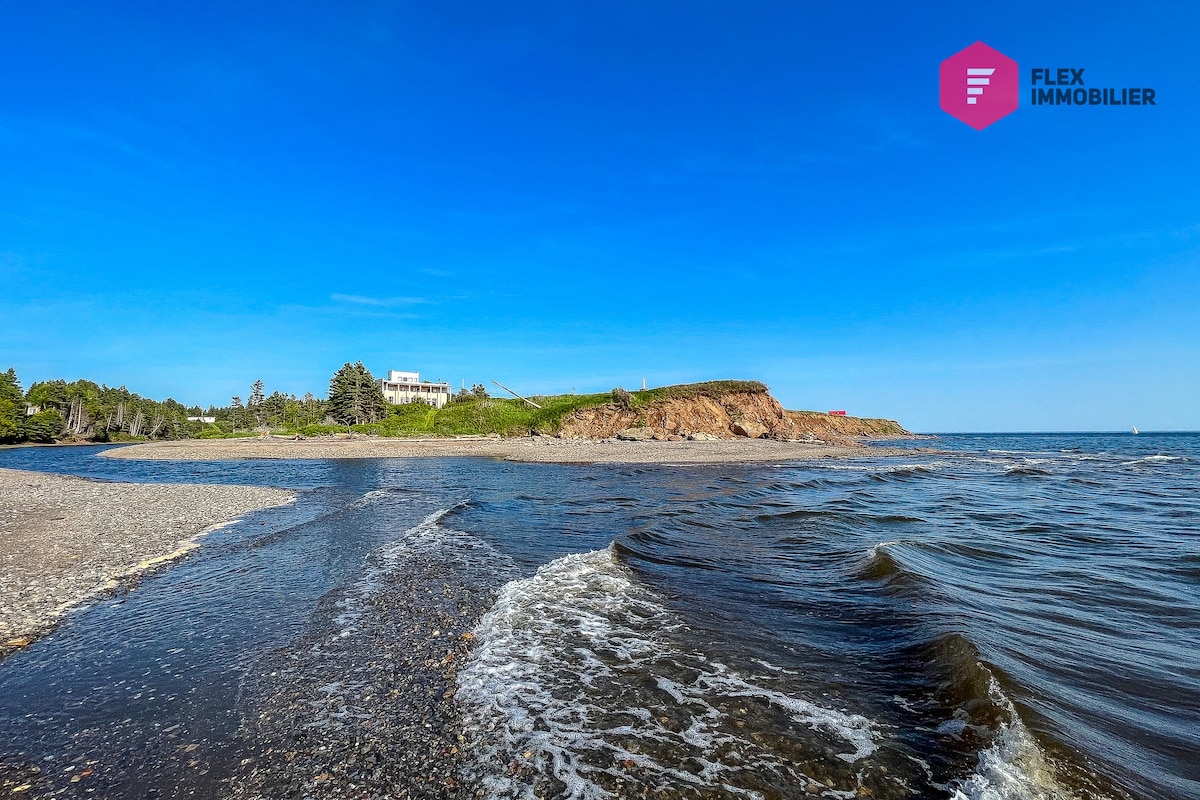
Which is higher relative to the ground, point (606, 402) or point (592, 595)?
point (606, 402)

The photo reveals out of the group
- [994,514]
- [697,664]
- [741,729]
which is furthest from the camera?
[994,514]

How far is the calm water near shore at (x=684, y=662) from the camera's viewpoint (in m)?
3.65

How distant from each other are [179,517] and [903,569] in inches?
674

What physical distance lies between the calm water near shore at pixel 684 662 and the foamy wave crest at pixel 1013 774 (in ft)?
0.08

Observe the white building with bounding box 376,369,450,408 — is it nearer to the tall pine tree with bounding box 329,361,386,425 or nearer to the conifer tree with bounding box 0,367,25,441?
the tall pine tree with bounding box 329,361,386,425

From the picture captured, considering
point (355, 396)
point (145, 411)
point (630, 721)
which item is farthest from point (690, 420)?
point (145, 411)

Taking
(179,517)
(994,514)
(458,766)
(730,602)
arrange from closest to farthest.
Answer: (458,766), (730,602), (179,517), (994,514)

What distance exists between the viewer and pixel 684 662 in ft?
17.8

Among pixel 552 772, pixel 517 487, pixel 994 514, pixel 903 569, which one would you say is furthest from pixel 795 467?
pixel 552 772

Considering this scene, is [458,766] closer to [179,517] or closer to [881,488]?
[179,517]

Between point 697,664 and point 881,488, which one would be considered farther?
point 881,488

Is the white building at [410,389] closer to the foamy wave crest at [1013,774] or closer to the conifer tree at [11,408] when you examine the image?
the conifer tree at [11,408]

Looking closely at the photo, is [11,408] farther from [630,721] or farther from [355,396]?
[630,721]

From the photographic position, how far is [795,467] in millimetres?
29984
